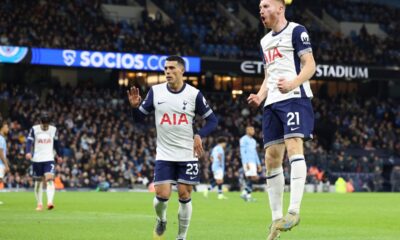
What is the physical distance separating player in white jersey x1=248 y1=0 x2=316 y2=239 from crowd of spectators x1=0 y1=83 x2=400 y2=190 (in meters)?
30.4

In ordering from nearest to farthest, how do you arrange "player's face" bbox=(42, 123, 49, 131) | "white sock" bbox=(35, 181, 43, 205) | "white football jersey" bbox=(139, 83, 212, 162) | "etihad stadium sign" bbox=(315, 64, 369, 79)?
"white football jersey" bbox=(139, 83, 212, 162) → "white sock" bbox=(35, 181, 43, 205) → "player's face" bbox=(42, 123, 49, 131) → "etihad stadium sign" bbox=(315, 64, 369, 79)

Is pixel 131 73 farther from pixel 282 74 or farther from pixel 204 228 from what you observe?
pixel 282 74

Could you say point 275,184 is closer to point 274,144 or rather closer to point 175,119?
point 274,144

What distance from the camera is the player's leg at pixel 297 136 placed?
9984 mm

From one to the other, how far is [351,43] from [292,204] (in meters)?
46.7

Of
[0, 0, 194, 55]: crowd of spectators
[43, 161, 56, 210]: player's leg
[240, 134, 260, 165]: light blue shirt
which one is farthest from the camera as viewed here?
[0, 0, 194, 55]: crowd of spectators

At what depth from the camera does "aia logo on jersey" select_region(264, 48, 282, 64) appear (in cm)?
1050

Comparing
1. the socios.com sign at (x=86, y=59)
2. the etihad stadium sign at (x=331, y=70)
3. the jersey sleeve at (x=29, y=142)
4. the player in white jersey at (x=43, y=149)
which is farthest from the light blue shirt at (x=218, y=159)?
the etihad stadium sign at (x=331, y=70)

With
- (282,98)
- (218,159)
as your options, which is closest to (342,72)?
(218,159)

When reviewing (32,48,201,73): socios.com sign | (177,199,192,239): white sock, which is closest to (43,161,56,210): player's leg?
(177,199,192,239): white sock

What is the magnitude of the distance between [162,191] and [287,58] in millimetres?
2361

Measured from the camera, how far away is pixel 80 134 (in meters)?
43.9

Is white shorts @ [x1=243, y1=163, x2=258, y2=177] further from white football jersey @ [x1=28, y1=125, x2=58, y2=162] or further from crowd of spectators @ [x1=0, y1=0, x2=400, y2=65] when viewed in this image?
crowd of spectators @ [x1=0, y1=0, x2=400, y2=65]

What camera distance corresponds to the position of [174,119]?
11.6 meters
